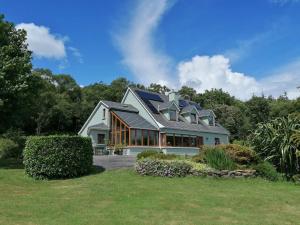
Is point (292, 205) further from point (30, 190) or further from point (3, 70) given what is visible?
point (3, 70)

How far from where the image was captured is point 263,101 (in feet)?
183

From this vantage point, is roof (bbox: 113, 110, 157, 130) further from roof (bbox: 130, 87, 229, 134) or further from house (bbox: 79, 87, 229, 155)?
roof (bbox: 130, 87, 229, 134)

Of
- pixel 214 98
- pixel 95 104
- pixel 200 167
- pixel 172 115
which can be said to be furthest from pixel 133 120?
pixel 214 98

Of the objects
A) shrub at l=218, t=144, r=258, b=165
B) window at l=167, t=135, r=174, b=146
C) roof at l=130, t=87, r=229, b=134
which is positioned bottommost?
shrub at l=218, t=144, r=258, b=165

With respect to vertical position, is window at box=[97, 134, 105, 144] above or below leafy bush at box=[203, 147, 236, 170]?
above

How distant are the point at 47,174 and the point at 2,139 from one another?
13969 millimetres

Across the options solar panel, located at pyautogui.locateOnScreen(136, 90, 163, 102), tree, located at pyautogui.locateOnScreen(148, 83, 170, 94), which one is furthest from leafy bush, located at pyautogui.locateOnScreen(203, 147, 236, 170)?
tree, located at pyautogui.locateOnScreen(148, 83, 170, 94)

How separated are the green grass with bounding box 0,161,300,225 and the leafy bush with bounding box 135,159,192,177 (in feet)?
2.19

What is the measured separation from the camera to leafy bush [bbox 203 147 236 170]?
51.3 feet

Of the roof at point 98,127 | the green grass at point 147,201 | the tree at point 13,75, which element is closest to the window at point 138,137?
the roof at point 98,127

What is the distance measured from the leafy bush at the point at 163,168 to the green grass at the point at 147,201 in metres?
0.67

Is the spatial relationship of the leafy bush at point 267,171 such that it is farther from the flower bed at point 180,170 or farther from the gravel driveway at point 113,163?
the gravel driveway at point 113,163

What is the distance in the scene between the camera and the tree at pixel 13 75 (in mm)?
20391

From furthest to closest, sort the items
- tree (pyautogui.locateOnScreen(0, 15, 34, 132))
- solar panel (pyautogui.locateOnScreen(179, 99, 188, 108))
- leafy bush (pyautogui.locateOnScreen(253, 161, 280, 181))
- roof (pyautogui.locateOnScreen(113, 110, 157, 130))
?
solar panel (pyautogui.locateOnScreen(179, 99, 188, 108)), roof (pyautogui.locateOnScreen(113, 110, 157, 130)), tree (pyautogui.locateOnScreen(0, 15, 34, 132)), leafy bush (pyautogui.locateOnScreen(253, 161, 280, 181))
